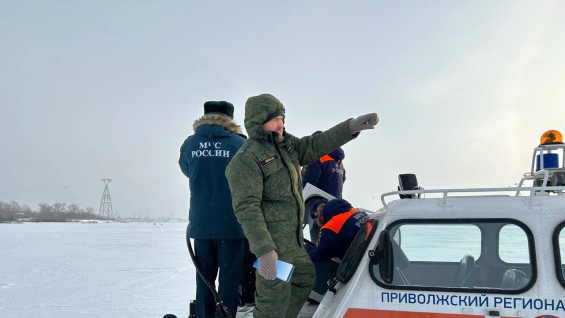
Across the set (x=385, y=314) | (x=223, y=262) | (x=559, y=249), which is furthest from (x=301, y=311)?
(x=559, y=249)

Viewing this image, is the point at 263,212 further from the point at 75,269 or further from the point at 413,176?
the point at 75,269

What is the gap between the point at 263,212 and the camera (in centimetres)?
289

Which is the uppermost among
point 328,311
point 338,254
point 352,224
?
point 352,224

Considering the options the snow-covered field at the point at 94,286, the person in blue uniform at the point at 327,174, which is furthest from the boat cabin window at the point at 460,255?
the snow-covered field at the point at 94,286

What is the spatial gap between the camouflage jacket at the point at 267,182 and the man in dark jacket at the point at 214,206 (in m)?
0.67

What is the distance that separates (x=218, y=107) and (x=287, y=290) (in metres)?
1.58

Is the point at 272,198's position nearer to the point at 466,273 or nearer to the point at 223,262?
the point at 223,262

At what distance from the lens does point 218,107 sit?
12.3ft

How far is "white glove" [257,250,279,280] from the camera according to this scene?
8.69 feet

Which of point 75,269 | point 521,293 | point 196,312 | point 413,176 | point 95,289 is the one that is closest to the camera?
point 521,293

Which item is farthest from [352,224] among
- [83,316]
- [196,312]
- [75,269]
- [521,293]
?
[75,269]

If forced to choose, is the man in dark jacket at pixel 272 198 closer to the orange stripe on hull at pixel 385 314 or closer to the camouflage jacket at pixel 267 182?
the camouflage jacket at pixel 267 182

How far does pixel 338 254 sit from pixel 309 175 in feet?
4.82

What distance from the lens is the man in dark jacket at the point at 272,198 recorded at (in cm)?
271
